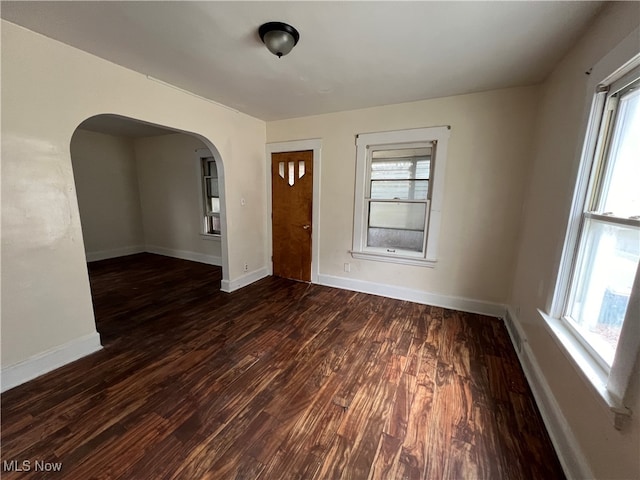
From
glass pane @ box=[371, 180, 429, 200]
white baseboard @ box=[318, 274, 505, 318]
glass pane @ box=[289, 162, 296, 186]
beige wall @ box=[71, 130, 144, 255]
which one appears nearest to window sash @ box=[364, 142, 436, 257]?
glass pane @ box=[371, 180, 429, 200]

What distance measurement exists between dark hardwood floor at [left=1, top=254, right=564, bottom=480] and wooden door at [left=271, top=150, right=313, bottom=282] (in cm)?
127

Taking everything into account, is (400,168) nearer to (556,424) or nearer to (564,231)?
(564,231)

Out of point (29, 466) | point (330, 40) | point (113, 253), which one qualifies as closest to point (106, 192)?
point (113, 253)

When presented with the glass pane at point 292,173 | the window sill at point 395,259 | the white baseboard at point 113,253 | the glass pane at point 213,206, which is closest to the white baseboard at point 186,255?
the white baseboard at point 113,253

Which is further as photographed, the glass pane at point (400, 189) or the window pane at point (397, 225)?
the window pane at point (397, 225)

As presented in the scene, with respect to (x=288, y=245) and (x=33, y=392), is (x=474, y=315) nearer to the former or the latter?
(x=288, y=245)

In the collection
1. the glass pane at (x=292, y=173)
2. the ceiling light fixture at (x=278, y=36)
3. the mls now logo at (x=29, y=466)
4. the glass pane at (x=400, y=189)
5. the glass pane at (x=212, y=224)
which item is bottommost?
the mls now logo at (x=29, y=466)

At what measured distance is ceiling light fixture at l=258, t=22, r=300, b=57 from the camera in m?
1.61

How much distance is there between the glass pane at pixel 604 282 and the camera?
3.97ft

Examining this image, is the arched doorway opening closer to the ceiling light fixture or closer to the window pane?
the window pane

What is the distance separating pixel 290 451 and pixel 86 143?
6259 millimetres

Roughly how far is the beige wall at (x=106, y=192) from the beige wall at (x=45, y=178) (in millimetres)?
3726

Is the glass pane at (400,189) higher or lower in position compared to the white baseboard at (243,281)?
higher

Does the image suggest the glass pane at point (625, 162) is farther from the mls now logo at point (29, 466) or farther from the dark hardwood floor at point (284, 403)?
the mls now logo at point (29, 466)
